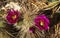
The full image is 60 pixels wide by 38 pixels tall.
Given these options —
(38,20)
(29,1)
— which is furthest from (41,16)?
(29,1)

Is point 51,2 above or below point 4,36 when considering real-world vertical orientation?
above

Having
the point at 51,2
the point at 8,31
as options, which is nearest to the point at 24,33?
the point at 8,31

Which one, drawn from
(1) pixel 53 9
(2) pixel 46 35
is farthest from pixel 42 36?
(1) pixel 53 9

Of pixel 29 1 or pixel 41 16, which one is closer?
pixel 41 16

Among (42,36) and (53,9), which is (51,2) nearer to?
(53,9)

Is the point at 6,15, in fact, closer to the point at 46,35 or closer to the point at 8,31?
the point at 8,31

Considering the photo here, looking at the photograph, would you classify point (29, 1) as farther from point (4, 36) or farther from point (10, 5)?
point (4, 36)

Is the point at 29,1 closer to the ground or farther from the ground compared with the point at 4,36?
farther from the ground
